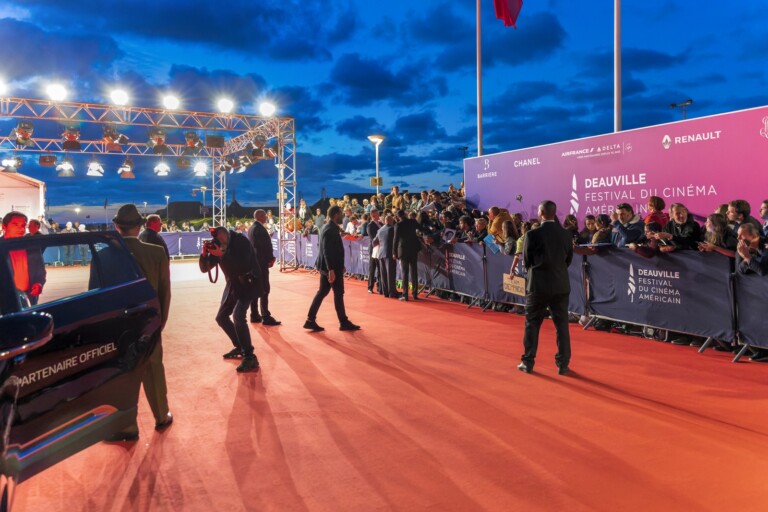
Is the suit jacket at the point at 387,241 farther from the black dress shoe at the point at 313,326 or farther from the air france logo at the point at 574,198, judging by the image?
the air france logo at the point at 574,198

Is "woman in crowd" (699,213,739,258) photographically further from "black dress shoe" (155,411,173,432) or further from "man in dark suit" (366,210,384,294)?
"man in dark suit" (366,210,384,294)

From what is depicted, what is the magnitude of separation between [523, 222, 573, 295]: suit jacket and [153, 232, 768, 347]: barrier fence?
2.28m

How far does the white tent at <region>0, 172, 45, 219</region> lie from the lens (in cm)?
3017

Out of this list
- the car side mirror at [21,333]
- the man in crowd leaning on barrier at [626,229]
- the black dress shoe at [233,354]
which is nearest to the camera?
the car side mirror at [21,333]

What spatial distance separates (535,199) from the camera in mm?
13172

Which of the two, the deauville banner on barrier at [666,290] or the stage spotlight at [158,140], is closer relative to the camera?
the deauville banner on barrier at [666,290]

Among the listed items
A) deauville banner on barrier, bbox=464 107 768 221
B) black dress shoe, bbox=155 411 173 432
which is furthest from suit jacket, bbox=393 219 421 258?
black dress shoe, bbox=155 411 173 432

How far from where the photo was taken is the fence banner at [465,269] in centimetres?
1132

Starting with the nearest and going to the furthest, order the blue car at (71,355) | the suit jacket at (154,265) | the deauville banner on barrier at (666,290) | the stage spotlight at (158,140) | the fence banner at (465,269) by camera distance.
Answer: the blue car at (71,355) < the suit jacket at (154,265) < the deauville banner on barrier at (666,290) < the fence banner at (465,269) < the stage spotlight at (158,140)

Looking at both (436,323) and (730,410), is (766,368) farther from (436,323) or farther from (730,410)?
(436,323)

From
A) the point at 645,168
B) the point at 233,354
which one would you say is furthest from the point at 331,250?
the point at 645,168

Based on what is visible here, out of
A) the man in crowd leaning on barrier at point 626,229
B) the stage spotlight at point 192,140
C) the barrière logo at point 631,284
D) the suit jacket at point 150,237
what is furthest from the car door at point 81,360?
the stage spotlight at point 192,140

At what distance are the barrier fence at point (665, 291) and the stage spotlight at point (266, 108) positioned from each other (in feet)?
43.0

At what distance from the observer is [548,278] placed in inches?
237
